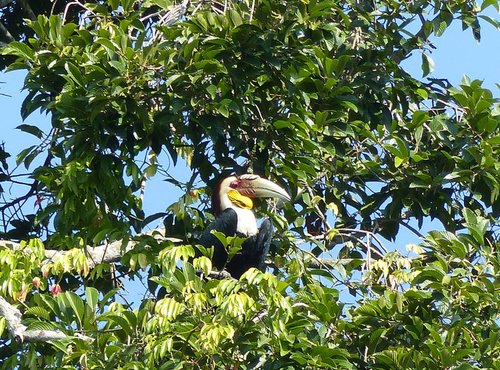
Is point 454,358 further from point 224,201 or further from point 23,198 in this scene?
point 23,198

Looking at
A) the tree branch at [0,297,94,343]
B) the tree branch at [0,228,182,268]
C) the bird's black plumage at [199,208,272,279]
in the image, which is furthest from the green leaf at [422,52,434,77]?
the tree branch at [0,297,94,343]

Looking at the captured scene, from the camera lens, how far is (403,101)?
699 cm

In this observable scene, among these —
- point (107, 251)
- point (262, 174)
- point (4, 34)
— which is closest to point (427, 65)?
point (262, 174)

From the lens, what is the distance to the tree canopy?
5430mm

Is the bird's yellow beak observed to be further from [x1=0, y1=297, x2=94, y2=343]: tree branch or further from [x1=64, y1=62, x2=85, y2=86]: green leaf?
[x1=0, y1=297, x2=94, y2=343]: tree branch

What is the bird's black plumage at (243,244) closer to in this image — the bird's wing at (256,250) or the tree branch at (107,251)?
the bird's wing at (256,250)

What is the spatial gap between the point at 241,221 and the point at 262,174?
559 millimetres

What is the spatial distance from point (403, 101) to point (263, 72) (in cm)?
102

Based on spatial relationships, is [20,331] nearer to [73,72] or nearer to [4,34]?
[73,72]

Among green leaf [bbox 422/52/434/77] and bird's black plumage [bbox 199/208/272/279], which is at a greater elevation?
green leaf [bbox 422/52/434/77]

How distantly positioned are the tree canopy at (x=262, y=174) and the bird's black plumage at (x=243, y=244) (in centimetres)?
8

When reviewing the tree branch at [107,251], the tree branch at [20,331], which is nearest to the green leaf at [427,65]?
the tree branch at [107,251]

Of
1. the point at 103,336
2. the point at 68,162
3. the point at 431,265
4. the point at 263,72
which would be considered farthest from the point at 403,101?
the point at 103,336

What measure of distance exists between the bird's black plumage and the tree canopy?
8 cm
